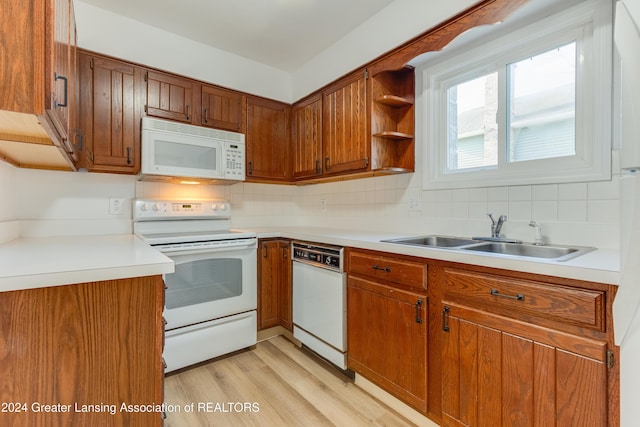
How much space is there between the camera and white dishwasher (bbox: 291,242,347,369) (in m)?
1.89

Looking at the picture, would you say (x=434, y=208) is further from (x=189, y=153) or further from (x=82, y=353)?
(x=82, y=353)

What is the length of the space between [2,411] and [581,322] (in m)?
1.71

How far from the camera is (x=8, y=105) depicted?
0.78 m

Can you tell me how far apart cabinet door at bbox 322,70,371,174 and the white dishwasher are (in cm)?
67

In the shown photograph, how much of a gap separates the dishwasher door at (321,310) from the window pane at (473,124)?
110 centimetres

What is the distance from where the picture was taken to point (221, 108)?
8.11ft

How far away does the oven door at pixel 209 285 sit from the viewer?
1.96 m

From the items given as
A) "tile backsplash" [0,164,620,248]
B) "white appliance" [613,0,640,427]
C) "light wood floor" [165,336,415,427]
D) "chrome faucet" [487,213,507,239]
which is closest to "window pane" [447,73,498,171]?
"tile backsplash" [0,164,620,248]

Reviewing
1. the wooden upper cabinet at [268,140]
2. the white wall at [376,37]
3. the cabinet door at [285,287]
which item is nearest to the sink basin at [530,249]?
the white wall at [376,37]

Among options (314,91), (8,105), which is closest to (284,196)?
(314,91)

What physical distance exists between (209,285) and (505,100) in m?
2.21

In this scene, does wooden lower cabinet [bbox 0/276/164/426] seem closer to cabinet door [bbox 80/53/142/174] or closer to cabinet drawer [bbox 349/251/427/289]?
cabinet drawer [bbox 349/251/427/289]

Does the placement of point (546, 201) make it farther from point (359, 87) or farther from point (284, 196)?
point (284, 196)

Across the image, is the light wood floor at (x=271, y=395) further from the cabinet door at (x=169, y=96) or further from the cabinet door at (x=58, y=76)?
the cabinet door at (x=169, y=96)
